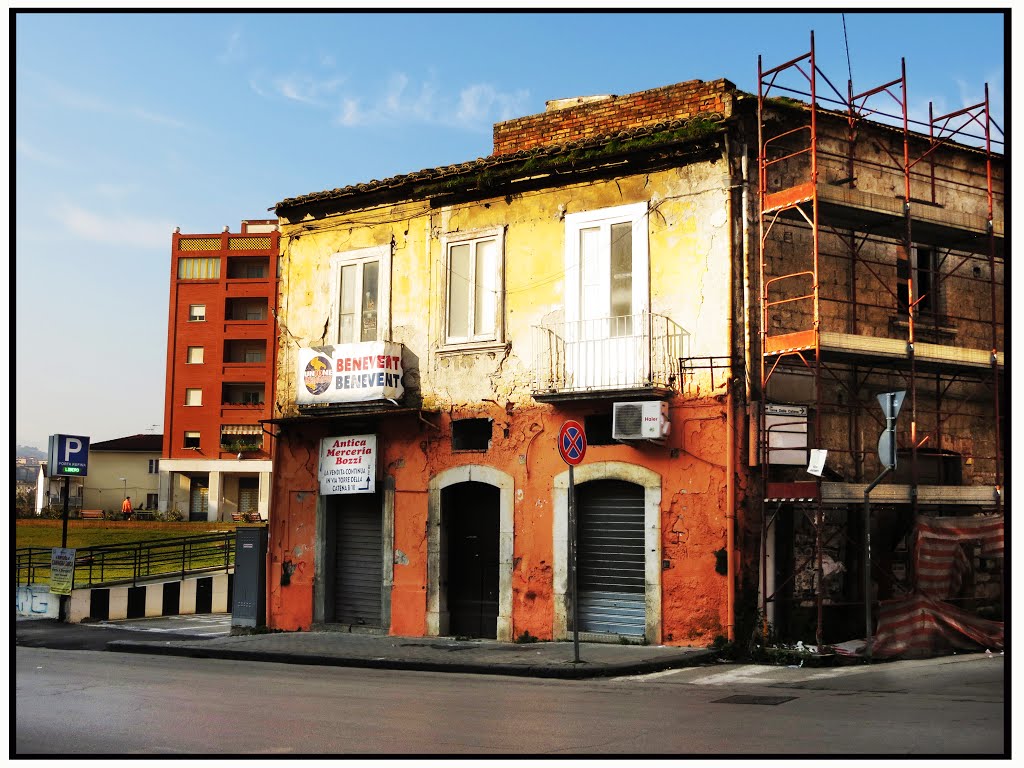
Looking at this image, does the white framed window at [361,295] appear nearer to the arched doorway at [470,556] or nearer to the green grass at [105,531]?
the arched doorway at [470,556]

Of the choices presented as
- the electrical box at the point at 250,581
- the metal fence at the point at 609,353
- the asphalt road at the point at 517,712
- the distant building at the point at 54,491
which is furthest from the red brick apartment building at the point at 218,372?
the asphalt road at the point at 517,712

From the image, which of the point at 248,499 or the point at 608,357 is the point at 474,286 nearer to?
the point at 608,357

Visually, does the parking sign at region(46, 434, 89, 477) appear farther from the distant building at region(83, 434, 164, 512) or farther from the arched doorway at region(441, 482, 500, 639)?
the distant building at region(83, 434, 164, 512)

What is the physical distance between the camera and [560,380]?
58.5ft

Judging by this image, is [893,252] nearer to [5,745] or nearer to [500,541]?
[500,541]

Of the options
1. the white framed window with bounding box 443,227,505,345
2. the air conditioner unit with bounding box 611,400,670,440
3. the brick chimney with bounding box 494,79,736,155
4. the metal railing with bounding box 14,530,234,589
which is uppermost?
the brick chimney with bounding box 494,79,736,155

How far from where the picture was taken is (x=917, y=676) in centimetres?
1299

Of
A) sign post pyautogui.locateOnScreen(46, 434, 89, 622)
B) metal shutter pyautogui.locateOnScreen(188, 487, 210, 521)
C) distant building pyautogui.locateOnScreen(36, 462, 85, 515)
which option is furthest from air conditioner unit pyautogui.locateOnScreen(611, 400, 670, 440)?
distant building pyautogui.locateOnScreen(36, 462, 85, 515)

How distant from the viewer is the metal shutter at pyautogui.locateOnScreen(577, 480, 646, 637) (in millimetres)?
17062

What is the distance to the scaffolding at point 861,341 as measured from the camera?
52.2 feet

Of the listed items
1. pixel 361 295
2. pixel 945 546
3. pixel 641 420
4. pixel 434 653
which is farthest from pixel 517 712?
pixel 361 295

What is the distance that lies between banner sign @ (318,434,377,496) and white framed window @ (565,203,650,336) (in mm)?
4613

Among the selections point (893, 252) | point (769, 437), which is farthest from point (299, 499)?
point (893, 252)

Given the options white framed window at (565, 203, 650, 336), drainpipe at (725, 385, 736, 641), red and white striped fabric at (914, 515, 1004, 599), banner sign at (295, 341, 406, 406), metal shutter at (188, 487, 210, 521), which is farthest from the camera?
metal shutter at (188, 487, 210, 521)
